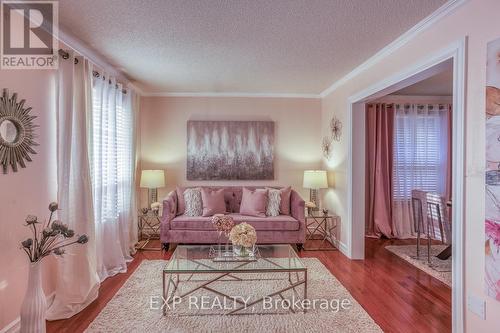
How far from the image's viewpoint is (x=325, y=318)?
2523 millimetres

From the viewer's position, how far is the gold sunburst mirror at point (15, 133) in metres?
2.09

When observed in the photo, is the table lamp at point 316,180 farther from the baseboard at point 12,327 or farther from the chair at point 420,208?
the baseboard at point 12,327

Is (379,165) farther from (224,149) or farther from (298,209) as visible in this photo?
(224,149)

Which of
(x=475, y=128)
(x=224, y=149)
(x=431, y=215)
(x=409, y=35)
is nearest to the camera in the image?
(x=475, y=128)

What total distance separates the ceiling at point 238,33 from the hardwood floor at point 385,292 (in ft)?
8.34

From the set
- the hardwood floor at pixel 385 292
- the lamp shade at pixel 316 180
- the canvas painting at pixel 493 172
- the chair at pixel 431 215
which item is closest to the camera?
the canvas painting at pixel 493 172

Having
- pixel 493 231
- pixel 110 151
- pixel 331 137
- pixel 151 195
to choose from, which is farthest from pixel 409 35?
pixel 151 195

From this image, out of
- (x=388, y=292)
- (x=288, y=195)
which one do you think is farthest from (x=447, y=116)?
(x=388, y=292)

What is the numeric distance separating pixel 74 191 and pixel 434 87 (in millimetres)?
5251

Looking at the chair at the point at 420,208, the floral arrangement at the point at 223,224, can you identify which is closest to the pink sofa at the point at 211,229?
the floral arrangement at the point at 223,224

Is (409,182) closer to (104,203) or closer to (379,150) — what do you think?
(379,150)

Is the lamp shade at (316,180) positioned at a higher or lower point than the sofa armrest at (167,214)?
higher

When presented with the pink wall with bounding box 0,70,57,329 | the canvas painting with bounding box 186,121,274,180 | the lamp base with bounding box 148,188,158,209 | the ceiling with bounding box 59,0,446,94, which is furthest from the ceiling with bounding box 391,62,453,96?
the pink wall with bounding box 0,70,57,329

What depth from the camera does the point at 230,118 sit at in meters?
5.30
